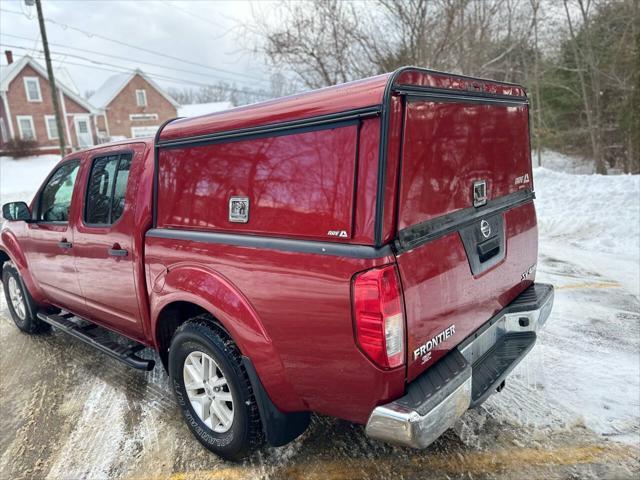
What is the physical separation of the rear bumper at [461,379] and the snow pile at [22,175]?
2018 cm

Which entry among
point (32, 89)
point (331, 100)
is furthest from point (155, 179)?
point (32, 89)

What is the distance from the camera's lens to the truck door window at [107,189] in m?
3.41

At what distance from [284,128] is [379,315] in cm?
104

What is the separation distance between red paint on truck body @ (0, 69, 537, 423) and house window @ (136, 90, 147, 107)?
4430cm

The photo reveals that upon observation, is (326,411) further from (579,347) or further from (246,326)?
(579,347)

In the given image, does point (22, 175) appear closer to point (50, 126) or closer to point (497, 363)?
point (50, 126)

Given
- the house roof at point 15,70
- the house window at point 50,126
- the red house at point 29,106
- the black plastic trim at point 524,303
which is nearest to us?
the black plastic trim at point 524,303

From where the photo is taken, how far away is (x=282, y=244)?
225cm

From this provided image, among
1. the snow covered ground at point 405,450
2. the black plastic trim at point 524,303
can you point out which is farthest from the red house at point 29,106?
the black plastic trim at point 524,303

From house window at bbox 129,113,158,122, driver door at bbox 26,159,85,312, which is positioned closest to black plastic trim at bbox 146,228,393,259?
driver door at bbox 26,159,85,312

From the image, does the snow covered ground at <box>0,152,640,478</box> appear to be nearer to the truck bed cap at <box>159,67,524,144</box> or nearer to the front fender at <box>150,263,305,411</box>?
the front fender at <box>150,263,305,411</box>

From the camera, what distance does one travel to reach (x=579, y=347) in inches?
156

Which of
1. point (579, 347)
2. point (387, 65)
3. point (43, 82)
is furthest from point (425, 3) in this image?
point (43, 82)

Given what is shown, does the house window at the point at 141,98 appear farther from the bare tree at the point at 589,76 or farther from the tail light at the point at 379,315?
the tail light at the point at 379,315
